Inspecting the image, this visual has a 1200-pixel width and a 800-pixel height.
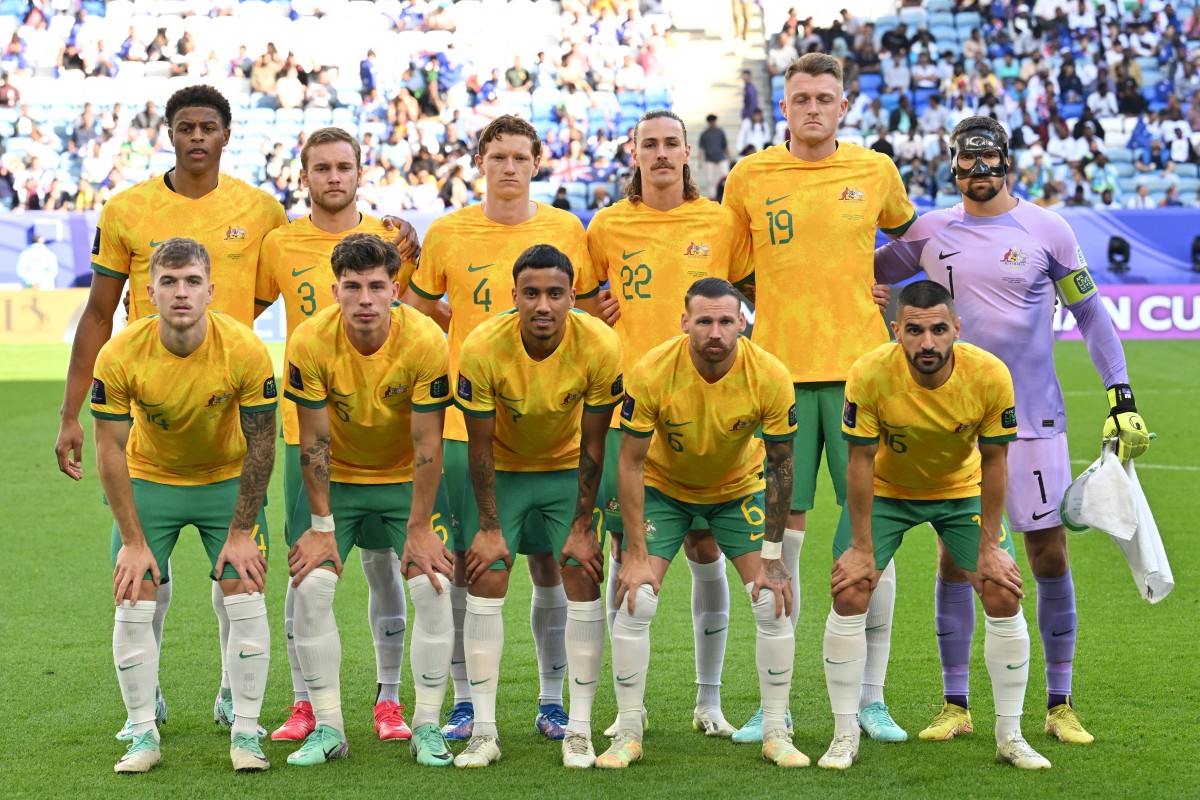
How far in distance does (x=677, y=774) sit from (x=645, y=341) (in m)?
1.78

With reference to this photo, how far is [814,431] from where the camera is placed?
5.99m

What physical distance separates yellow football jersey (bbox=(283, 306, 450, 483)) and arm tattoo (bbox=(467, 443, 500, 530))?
0.25 metres

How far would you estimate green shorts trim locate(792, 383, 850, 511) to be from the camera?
5965mm

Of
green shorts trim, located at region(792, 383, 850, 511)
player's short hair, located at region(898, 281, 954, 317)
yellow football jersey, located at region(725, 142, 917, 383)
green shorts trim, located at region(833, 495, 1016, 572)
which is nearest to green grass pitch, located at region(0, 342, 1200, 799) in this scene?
green shorts trim, located at region(833, 495, 1016, 572)

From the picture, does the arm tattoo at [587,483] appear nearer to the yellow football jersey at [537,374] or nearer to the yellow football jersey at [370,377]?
the yellow football jersey at [537,374]

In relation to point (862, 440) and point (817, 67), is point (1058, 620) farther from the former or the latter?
point (817, 67)

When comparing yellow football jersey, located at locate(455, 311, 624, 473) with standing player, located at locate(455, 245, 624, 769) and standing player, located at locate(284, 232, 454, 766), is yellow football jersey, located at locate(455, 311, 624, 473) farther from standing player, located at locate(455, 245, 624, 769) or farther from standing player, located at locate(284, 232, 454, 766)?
standing player, located at locate(284, 232, 454, 766)

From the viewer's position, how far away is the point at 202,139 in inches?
234

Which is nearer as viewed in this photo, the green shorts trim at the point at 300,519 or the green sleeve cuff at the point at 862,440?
the green sleeve cuff at the point at 862,440

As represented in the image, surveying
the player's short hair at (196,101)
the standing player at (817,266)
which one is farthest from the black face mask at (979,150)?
the player's short hair at (196,101)

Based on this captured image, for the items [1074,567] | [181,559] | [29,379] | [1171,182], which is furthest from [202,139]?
[1171,182]

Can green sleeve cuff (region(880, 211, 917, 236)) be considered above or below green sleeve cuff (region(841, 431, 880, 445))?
above

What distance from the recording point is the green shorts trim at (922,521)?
5.50m

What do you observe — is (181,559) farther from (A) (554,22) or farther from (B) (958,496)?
(A) (554,22)
